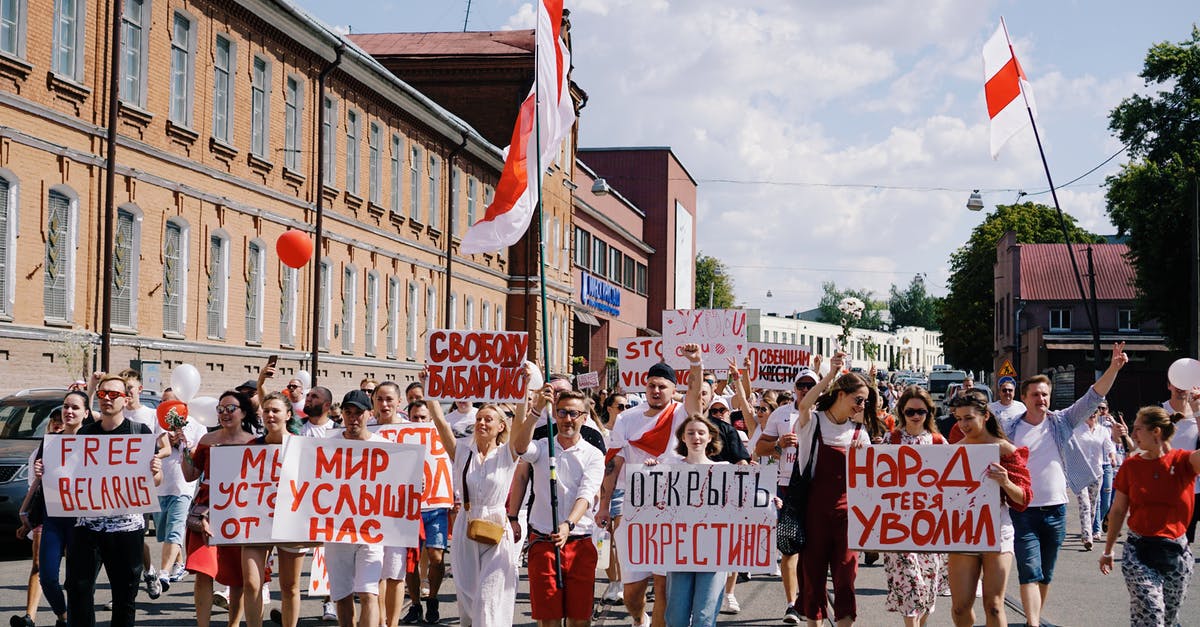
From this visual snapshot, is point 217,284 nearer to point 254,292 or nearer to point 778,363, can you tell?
point 254,292

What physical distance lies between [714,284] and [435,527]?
401 feet

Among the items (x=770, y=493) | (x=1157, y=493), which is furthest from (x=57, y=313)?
(x=1157, y=493)

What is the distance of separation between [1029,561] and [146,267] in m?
18.9

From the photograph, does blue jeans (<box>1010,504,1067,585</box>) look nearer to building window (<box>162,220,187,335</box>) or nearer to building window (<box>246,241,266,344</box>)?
building window (<box>162,220,187,335</box>)

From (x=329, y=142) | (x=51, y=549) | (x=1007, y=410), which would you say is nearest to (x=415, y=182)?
(x=329, y=142)

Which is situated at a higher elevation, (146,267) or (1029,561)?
(146,267)

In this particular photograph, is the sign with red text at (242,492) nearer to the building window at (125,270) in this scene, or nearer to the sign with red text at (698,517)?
the sign with red text at (698,517)

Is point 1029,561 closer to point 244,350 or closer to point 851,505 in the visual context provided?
point 851,505

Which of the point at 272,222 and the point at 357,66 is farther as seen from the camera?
the point at 357,66

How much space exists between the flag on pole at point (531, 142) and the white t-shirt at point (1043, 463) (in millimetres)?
4094

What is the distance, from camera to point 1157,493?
353 inches

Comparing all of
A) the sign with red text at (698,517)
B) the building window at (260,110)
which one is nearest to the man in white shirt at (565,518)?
the sign with red text at (698,517)

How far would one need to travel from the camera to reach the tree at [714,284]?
129m

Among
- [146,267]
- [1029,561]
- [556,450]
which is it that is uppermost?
[146,267]
